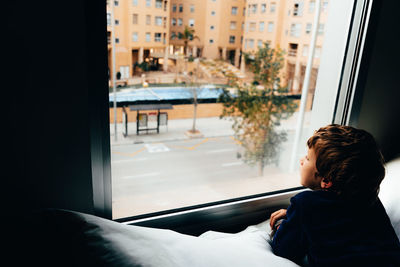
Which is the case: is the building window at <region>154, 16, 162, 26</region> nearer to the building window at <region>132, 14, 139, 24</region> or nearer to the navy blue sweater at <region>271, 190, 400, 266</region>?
the building window at <region>132, 14, 139, 24</region>

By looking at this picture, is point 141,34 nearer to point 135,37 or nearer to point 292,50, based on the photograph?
point 135,37

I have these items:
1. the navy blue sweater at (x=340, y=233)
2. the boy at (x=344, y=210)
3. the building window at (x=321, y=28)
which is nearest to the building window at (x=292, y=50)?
the building window at (x=321, y=28)

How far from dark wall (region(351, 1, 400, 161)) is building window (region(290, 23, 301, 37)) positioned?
0.36 meters

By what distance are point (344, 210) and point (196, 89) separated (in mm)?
871

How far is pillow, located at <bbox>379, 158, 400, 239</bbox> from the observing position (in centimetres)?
102

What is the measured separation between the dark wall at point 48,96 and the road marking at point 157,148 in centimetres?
79

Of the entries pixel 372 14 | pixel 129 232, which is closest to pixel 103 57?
pixel 129 232

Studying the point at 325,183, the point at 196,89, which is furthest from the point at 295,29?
the point at 325,183

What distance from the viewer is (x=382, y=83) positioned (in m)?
1.35

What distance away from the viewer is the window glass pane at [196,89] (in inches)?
44.8

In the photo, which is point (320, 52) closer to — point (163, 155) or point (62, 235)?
point (163, 155)

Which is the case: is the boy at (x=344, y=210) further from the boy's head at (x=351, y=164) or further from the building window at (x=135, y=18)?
the building window at (x=135, y=18)

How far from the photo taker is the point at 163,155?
1.89m

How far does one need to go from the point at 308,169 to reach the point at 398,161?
0.72 metres
